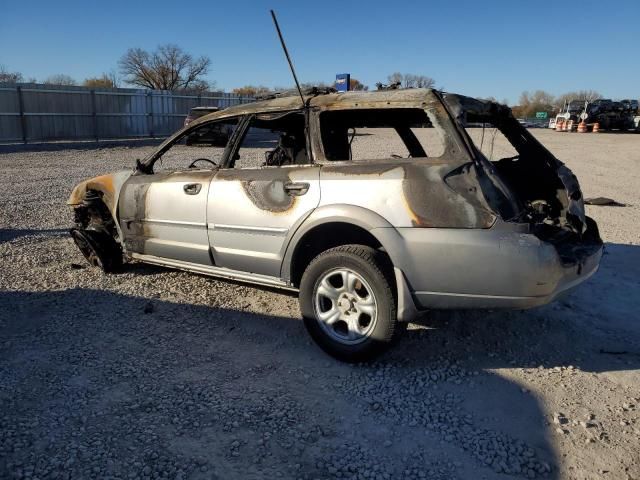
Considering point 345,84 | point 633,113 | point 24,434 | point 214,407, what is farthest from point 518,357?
point 633,113

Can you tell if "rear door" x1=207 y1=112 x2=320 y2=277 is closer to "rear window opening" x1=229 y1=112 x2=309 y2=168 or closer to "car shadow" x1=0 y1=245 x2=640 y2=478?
"rear window opening" x1=229 y1=112 x2=309 y2=168

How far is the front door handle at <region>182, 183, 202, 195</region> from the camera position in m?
4.23

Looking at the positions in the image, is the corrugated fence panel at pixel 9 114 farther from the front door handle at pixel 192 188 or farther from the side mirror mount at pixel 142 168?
the front door handle at pixel 192 188

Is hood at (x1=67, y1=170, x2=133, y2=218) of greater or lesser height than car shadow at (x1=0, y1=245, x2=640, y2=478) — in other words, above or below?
above

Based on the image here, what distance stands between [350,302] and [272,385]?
75 centimetres

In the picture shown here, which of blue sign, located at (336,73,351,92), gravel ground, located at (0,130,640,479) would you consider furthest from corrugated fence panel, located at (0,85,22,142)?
gravel ground, located at (0,130,640,479)

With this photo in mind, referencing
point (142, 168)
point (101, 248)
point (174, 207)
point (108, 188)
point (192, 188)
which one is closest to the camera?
point (192, 188)

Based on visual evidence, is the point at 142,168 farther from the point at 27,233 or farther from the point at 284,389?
the point at 27,233

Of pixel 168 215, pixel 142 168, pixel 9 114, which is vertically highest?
pixel 9 114

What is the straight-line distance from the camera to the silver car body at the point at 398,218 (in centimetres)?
300

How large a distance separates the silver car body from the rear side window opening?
0.24 ft

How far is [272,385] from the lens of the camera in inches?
127

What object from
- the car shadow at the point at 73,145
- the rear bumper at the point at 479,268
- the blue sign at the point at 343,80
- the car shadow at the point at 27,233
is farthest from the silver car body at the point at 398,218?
the car shadow at the point at 73,145

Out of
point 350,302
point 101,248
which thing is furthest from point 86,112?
point 350,302
